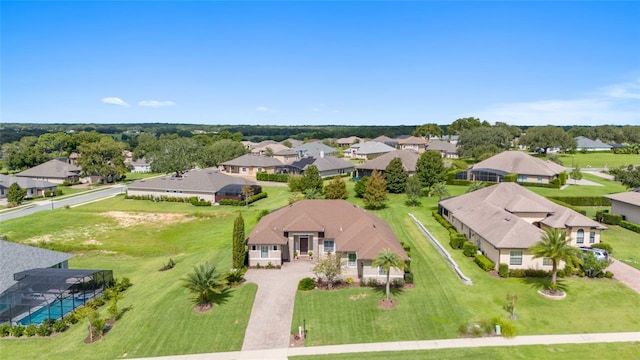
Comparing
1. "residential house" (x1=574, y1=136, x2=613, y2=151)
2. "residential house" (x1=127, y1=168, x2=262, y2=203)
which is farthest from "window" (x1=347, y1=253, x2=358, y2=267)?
"residential house" (x1=574, y1=136, x2=613, y2=151)

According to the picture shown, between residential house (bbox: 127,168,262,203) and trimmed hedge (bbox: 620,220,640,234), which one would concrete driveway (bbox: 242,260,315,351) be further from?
trimmed hedge (bbox: 620,220,640,234)

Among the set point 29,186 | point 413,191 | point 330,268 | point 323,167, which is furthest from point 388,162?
point 29,186

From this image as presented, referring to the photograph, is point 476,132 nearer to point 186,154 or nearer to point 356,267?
point 186,154

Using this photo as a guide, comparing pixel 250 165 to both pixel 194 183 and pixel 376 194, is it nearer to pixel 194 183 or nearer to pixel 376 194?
pixel 194 183

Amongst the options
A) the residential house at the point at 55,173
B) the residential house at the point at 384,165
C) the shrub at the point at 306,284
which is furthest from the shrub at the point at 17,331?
the residential house at the point at 55,173

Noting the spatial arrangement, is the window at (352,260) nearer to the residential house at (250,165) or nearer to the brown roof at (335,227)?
the brown roof at (335,227)
